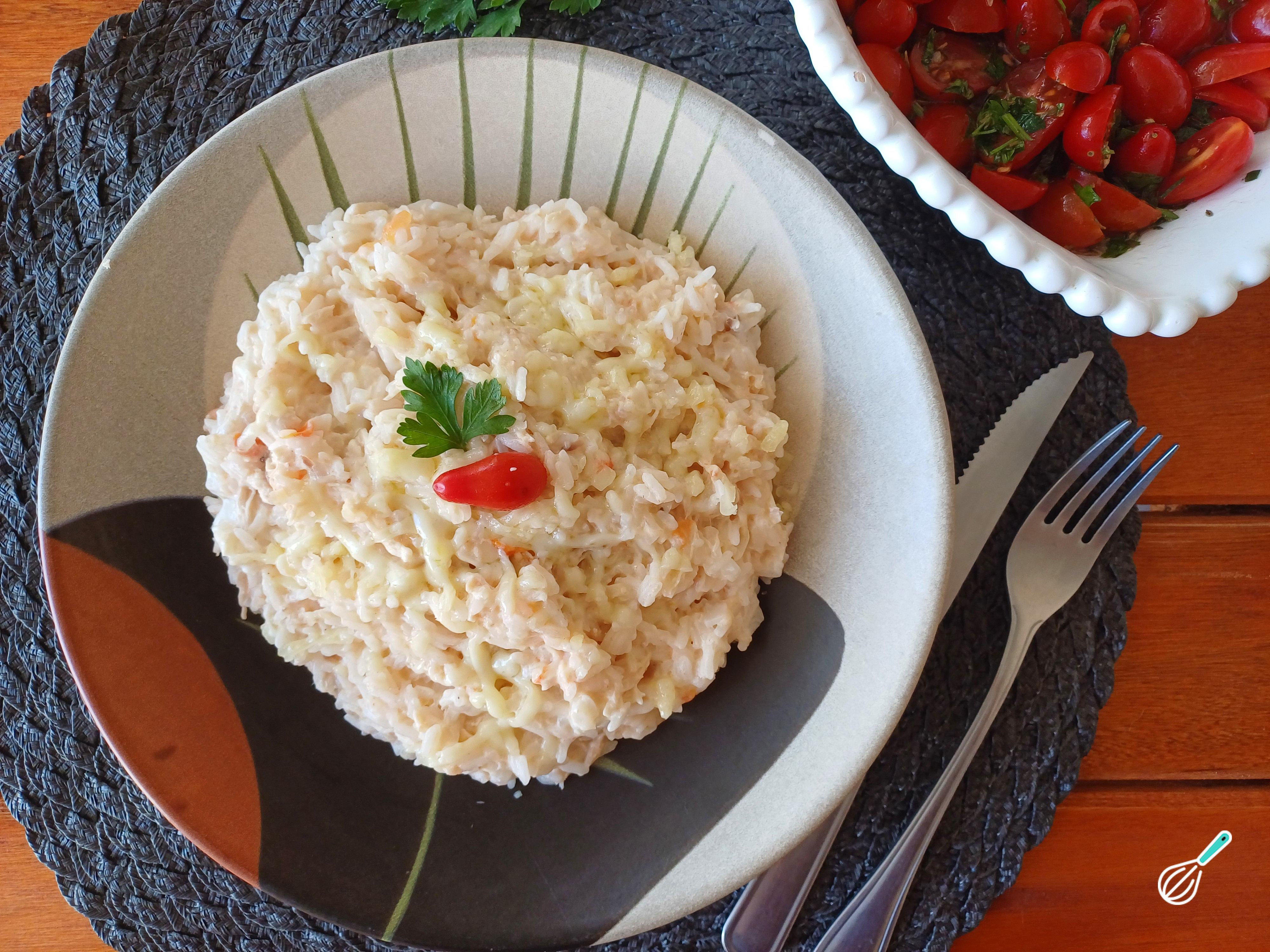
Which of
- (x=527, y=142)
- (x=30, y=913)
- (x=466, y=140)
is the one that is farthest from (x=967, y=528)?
(x=30, y=913)

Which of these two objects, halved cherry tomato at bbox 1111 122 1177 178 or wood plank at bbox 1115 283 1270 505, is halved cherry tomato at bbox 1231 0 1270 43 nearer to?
halved cherry tomato at bbox 1111 122 1177 178

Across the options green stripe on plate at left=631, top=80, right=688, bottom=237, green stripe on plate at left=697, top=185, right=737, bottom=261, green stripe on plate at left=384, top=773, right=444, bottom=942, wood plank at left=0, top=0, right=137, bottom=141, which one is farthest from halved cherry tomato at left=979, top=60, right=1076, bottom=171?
wood plank at left=0, top=0, right=137, bottom=141

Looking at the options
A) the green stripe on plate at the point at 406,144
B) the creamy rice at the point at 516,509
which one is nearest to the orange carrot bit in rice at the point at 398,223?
the creamy rice at the point at 516,509

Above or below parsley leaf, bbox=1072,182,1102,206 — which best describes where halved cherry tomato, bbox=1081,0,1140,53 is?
above

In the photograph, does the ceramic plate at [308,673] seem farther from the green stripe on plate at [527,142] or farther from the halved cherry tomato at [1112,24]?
the halved cherry tomato at [1112,24]

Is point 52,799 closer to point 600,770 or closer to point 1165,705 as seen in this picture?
point 600,770

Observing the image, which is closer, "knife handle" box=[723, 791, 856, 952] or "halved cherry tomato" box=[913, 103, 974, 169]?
"halved cherry tomato" box=[913, 103, 974, 169]
